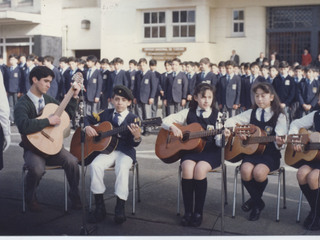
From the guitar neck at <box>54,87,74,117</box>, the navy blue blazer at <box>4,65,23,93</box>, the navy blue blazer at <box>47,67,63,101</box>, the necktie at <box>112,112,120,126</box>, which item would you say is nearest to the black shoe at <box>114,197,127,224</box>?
the necktie at <box>112,112,120,126</box>

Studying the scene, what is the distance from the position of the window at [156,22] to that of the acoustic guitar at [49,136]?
462 inches

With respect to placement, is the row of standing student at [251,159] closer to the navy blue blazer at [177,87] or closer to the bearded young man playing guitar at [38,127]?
the bearded young man playing guitar at [38,127]

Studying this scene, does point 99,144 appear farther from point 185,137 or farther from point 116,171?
point 185,137

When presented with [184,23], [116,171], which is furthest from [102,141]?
[184,23]

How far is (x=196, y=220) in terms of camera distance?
4.21m

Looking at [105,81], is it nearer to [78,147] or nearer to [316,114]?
[78,147]

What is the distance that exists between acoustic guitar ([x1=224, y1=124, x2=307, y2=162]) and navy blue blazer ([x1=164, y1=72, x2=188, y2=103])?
5.84 m

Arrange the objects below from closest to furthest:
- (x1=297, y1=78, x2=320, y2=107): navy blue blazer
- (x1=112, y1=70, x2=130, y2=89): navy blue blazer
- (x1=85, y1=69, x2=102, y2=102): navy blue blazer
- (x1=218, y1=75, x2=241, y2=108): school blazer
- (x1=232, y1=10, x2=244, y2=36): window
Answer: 1. (x1=297, y1=78, x2=320, y2=107): navy blue blazer
2. (x1=218, y1=75, x2=241, y2=108): school blazer
3. (x1=85, y1=69, x2=102, y2=102): navy blue blazer
4. (x1=112, y1=70, x2=130, y2=89): navy blue blazer
5. (x1=232, y1=10, x2=244, y2=36): window

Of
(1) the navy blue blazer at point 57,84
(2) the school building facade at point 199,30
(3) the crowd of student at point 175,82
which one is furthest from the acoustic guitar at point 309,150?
(2) the school building facade at point 199,30

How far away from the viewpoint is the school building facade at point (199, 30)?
15.0 metres

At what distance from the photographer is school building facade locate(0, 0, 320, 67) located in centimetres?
1496

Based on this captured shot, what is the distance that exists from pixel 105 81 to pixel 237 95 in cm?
275

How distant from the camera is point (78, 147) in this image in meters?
4.76

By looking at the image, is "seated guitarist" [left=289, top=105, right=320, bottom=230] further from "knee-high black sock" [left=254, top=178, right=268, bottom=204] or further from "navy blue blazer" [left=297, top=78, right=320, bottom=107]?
"navy blue blazer" [left=297, top=78, right=320, bottom=107]
